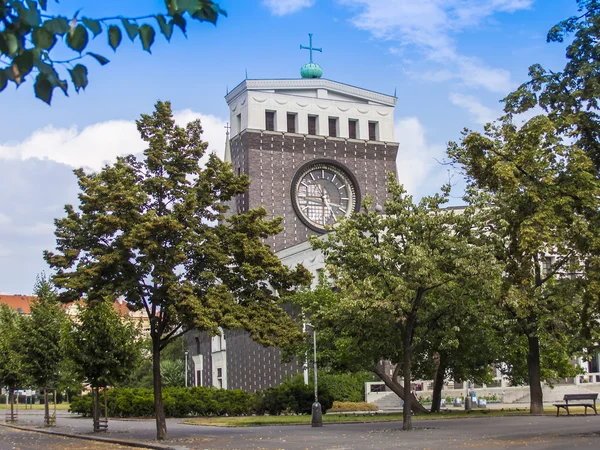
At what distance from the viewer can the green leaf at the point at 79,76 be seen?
6.32 meters

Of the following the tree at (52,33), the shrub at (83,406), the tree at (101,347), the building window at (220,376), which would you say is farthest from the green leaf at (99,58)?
the building window at (220,376)

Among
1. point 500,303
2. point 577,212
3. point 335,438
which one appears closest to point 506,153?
point 577,212

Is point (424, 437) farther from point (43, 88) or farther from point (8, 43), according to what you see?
point (8, 43)

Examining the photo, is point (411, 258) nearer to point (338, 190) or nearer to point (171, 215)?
point (171, 215)

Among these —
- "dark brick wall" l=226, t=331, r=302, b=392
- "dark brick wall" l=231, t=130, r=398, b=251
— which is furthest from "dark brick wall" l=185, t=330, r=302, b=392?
"dark brick wall" l=231, t=130, r=398, b=251

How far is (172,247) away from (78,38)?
951 inches

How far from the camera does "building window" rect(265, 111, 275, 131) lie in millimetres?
77562

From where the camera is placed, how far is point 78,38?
6008mm

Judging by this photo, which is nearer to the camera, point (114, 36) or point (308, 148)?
point (114, 36)

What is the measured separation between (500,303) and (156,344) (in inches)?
484

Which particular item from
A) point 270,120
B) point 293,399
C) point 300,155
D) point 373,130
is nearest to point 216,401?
point 293,399

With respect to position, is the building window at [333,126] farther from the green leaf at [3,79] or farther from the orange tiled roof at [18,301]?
the orange tiled roof at [18,301]

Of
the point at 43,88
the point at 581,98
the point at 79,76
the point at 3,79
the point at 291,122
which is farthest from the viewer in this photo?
the point at 291,122

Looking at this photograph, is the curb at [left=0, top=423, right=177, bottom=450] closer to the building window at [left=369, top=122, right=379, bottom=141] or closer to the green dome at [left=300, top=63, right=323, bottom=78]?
the building window at [left=369, top=122, right=379, bottom=141]
